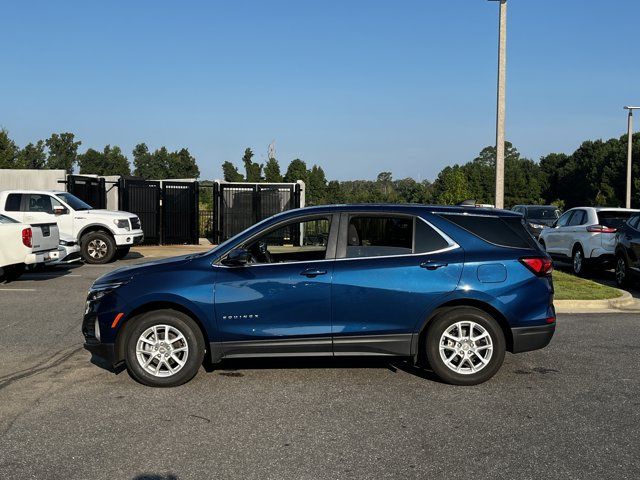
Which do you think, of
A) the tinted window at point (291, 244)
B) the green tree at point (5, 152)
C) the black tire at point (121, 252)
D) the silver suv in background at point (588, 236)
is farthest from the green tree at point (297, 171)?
the tinted window at point (291, 244)

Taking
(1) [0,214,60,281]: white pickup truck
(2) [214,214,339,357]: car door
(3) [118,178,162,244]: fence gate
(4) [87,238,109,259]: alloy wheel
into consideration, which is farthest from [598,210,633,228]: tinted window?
(3) [118,178,162,244]: fence gate

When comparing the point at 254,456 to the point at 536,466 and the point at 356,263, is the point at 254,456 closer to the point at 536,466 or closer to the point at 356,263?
→ the point at 536,466

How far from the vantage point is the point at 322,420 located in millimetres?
5277

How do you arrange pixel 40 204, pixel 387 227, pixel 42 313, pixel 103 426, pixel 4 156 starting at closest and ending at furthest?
pixel 103 426, pixel 387 227, pixel 42 313, pixel 40 204, pixel 4 156

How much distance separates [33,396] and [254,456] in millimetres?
2548

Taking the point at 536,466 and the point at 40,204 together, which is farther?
the point at 40,204

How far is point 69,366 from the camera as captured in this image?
7043 mm

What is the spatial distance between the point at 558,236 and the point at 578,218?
2.96 ft

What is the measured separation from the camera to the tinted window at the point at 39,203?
17.4 m

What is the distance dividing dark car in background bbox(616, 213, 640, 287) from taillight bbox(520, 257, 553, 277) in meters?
7.47

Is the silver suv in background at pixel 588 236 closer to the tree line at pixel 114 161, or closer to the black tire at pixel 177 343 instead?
the black tire at pixel 177 343

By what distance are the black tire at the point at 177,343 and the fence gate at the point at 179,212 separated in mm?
19923

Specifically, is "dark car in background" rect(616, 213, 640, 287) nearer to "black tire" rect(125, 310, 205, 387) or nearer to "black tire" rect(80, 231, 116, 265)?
"black tire" rect(125, 310, 205, 387)

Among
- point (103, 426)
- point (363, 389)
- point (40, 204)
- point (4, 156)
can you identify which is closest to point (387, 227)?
point (363, 389)
